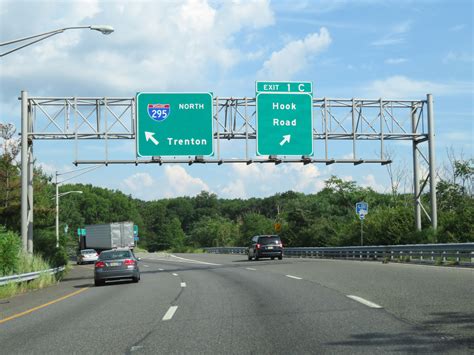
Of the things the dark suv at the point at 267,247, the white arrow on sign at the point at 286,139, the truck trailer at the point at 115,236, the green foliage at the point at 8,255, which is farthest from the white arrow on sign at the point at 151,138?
the truck trailer at the point at 115,236

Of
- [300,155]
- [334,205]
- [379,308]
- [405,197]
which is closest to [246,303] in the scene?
[379,308]

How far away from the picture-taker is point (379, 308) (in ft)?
40.5

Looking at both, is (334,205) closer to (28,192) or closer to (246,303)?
(28,192)

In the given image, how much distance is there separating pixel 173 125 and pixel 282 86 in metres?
5.92

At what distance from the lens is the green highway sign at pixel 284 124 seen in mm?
31875

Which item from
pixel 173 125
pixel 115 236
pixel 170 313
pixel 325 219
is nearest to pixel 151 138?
pixel 173 125

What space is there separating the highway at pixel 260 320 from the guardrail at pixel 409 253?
24.8 ft

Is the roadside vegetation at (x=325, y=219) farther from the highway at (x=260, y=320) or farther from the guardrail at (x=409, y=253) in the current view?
the highway at (x=260, y=320)

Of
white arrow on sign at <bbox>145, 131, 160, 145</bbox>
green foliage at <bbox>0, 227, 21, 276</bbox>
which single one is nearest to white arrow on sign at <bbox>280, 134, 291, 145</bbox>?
white arrow on sign at <bbox>145, 131, 160, 145</bbox>

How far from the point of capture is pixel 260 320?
1159 cm

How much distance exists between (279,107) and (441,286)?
17.4m

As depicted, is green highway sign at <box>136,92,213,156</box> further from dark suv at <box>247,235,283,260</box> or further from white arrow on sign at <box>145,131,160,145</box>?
dark suv at <box>247,235,283,260</box>

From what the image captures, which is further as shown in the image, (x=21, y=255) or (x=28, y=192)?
(x=28, y=192)

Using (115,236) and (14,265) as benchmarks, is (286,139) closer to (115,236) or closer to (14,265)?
(14,265)
